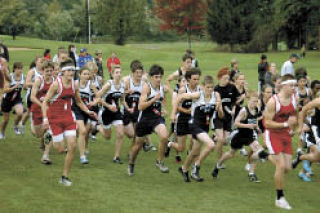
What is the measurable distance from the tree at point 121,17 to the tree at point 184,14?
3.41 metres

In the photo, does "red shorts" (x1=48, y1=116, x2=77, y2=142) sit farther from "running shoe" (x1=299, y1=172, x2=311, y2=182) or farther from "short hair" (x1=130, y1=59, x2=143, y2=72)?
"running shoe" (x1=299, y1=172, x2=311, y2=182)

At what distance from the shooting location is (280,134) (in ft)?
29.2

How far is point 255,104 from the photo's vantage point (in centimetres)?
1117

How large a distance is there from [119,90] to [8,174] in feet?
10.0

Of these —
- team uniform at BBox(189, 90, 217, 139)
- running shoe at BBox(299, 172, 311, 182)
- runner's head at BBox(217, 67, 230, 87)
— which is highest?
runner's head at BBox(217, 67, 230, 87)

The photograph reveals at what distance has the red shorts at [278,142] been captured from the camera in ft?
29.0

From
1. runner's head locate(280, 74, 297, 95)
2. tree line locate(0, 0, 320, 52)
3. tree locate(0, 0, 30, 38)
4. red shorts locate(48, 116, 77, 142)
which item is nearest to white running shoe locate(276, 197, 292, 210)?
runner's head locate(280, 74, 297, 95)

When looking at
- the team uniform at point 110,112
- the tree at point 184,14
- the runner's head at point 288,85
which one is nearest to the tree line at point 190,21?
the tree at point 184,14

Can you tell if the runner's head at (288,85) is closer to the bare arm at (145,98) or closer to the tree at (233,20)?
the bare arm at (145,98)

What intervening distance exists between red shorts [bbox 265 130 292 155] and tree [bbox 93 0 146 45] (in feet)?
232

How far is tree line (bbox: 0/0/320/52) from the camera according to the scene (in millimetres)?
62281

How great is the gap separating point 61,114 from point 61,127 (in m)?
0.24

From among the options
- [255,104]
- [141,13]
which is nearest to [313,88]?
[255,104]

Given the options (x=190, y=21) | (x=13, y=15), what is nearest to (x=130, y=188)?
(x=190, y=21)
